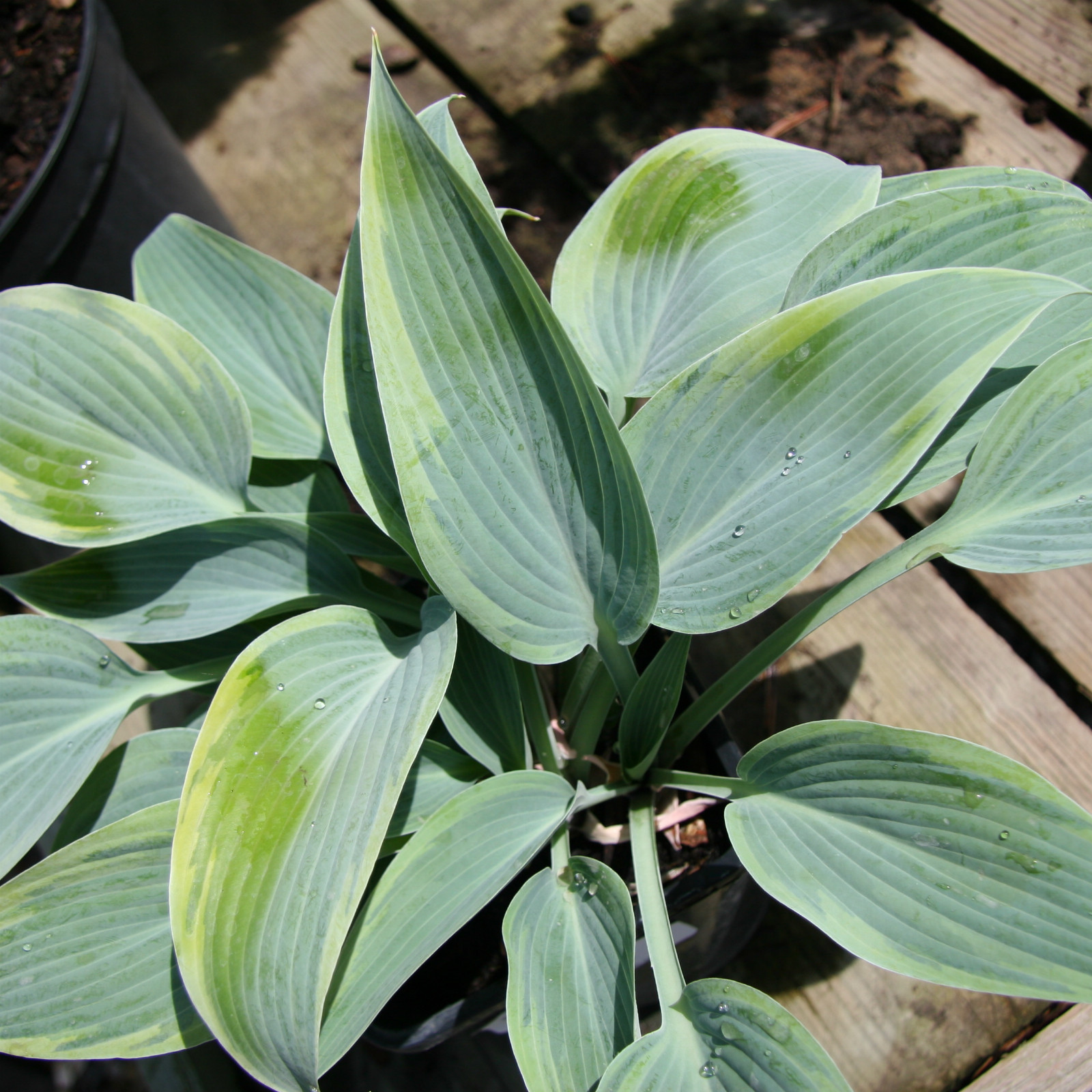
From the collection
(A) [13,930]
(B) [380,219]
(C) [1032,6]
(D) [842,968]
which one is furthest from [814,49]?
(A) [13,930]

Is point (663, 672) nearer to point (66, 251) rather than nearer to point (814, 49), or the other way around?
point (66, 251)

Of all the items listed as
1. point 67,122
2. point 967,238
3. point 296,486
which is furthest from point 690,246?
point 67,122

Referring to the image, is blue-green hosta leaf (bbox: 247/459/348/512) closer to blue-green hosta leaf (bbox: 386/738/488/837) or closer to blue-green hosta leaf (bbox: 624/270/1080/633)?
blue-green hosta leaf (bbox: 386/738/488/837)

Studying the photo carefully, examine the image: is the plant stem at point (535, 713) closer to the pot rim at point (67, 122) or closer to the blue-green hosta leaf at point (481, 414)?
the blue-green hosta leaf at point (481, 414)

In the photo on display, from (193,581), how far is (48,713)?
133mm

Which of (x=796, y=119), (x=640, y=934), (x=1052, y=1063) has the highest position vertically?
Answer: (x=796, y=119)

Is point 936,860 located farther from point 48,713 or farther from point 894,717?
point 48,713

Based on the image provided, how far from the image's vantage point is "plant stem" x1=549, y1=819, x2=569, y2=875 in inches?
21.4

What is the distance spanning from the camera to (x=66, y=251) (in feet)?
3.30

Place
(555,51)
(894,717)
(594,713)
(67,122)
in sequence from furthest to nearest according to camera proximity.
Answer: (555,51) → (67,122) → (894,717) → (594,713)

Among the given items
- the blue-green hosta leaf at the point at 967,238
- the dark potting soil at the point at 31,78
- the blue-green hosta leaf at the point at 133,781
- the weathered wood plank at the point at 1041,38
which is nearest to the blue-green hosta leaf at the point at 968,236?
the blue-green hosta leaf at the point at 967,238

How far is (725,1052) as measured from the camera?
17.1 inches

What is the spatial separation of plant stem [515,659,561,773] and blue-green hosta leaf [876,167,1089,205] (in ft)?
1.36

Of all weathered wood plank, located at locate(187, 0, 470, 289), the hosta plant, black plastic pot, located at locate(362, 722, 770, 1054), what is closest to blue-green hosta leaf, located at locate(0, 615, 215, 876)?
the hosta plant
